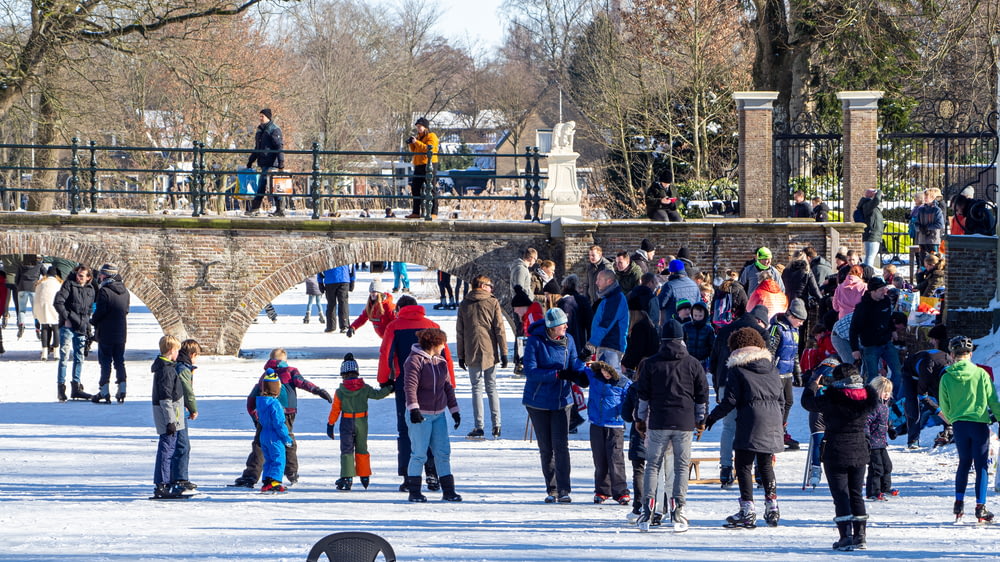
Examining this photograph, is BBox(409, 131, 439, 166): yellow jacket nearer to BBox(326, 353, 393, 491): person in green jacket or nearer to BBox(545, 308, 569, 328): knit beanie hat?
BBox(326, 353, 393, 491): person in green jacket

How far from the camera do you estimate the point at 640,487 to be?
895cm

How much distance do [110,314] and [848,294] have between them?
25.8ft

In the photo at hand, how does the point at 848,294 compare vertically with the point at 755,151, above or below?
below

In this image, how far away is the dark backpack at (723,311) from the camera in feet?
42.3

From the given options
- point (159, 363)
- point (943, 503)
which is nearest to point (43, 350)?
point (159, 363)

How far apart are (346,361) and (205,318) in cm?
1019

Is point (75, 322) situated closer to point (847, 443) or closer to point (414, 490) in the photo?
point (414, 490)

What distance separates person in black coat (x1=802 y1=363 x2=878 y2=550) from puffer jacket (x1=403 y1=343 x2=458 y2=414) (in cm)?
270

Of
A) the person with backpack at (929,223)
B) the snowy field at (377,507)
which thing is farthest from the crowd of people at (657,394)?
the person with backpack at (929,223)

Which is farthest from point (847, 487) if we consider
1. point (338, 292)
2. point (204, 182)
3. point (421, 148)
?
point (338, 292)

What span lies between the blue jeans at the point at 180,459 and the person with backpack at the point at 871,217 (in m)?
12.0

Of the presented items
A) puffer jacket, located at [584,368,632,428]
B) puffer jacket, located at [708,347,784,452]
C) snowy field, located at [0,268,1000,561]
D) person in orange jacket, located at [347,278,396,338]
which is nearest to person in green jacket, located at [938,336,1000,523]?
snowy field, located at [0,268,1000,561]

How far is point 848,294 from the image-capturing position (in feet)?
43.1

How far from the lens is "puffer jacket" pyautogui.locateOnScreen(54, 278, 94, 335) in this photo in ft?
49.5
